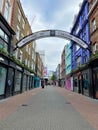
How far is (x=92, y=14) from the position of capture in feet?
63.5

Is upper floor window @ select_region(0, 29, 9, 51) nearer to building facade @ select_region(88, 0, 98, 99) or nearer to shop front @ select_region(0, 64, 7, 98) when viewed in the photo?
shop front @ select_region(0, 64, 7, 98)

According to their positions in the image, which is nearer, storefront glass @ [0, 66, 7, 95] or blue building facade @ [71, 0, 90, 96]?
storefront glass @ [0, 66, 7, 95]

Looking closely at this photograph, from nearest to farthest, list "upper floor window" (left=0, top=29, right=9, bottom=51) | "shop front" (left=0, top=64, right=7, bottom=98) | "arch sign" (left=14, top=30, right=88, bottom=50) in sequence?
1. "shop front" (left=0, top=64, right=7, bottom=98)
2. "upper floor window" (left=0, top=29, right=9, bottom=51)
3. "arch sign" (left=14, top=30, right=88, bottom=50)

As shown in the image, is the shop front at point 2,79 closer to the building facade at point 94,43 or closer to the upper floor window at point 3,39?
the upper floor window at point 3,39

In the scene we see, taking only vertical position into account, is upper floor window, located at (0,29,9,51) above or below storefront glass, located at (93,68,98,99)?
above

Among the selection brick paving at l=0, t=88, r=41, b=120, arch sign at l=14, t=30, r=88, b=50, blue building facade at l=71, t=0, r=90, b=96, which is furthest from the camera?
blue building facade at l=71, t=0, r=90, b=96

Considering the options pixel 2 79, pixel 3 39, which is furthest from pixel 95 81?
pixel 3 39

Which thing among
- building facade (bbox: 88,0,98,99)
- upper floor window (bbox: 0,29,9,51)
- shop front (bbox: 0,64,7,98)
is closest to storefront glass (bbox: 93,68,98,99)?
building facade (bbox: 88,0,98,99)

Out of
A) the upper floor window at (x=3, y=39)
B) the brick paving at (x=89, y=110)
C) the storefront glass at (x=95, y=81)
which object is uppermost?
the upper floor window at (x=3, y=39)

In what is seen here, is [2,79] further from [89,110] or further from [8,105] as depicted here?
[89,110]

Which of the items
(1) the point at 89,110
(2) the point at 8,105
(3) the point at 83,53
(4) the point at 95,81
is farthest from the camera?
(3) the point at 83,53

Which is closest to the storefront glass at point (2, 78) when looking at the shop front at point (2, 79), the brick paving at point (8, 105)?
the shop front at point (2, 79)

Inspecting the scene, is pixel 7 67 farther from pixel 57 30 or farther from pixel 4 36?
pixel 57 30

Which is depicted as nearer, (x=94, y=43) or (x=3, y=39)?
(x=3, y=39)
